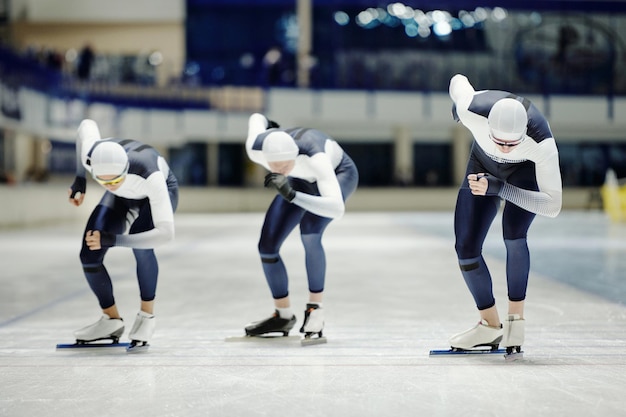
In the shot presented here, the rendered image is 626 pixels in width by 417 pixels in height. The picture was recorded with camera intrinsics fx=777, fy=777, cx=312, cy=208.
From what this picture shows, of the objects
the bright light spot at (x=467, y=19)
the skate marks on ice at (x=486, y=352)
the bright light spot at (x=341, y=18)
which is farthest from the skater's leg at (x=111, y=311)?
the bright light spot at (x=467, y=19)

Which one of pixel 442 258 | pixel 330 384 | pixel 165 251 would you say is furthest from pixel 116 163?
pixel 165 251

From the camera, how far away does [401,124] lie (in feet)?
107

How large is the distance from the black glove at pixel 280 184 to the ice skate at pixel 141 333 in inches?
46.2

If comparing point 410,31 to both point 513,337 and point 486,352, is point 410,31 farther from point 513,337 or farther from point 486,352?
point 513,337

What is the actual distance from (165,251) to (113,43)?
22.4m

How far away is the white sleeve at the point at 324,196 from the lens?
182 inches

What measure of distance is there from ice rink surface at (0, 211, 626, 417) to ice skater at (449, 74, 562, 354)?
26 cm

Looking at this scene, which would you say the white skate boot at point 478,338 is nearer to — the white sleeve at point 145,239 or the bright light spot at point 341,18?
the white sleeve at point 145,239

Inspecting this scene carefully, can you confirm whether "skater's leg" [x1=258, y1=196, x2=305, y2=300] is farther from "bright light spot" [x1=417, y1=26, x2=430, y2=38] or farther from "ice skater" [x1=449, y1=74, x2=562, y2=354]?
"bright light spot" [x1=417, y1=26, x2=430, y2=38]

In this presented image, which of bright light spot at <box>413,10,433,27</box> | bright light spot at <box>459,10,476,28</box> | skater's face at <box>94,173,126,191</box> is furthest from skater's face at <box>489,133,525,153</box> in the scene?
bright light spot at <box>459,10,476,28</box>

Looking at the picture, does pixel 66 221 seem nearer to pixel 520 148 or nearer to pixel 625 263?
pixel 625 263

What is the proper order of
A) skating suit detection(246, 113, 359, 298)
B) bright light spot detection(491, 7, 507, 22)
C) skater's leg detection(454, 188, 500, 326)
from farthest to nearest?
bright light spot detection(491, 7, 507, 22) < skating suit detection(246, 113, 359, 298) < skater's leg detection(454, 188, 500, 326)

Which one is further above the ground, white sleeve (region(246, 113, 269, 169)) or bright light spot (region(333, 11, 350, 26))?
bright light spot (region(333, 11, 350, 26))

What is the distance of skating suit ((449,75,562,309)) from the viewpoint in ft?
13.7
